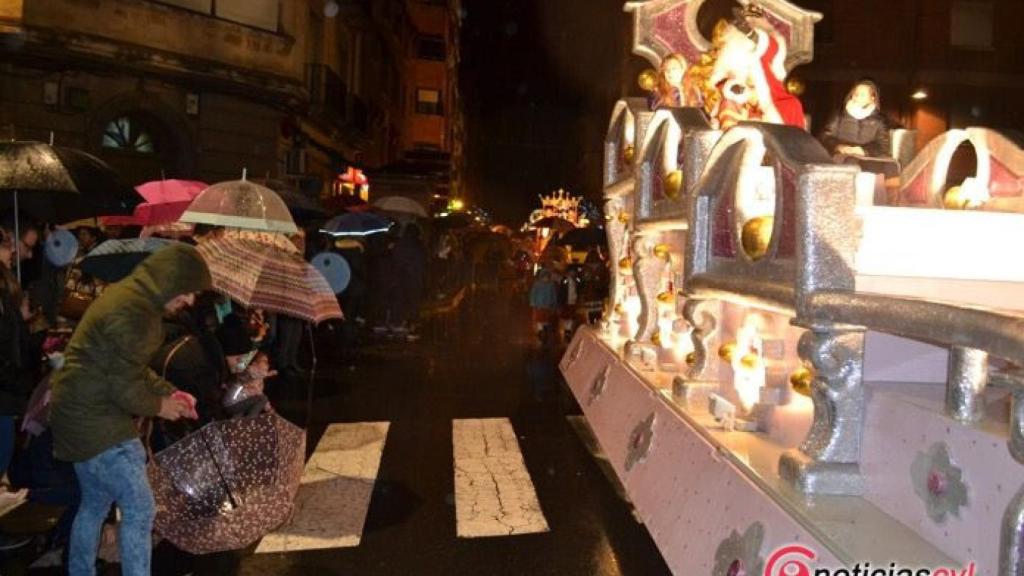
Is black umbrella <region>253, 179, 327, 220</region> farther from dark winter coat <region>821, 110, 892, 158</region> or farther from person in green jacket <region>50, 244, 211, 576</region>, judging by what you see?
dark winter coat <region>821, 110, 892, 158</region>

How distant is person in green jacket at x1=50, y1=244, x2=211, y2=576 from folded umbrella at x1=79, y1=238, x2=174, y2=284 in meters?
1.42

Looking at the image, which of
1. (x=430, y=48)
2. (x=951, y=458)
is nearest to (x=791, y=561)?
(x=951, y=458)

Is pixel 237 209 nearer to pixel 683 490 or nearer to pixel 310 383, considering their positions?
pixel 683 490

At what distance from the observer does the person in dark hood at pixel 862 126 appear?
623cm

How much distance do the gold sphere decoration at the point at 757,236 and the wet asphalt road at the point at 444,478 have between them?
7.41 ft

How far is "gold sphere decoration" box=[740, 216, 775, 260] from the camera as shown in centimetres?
348

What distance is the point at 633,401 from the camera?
595 cm

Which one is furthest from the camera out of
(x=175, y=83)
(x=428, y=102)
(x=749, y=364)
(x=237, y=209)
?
(x=428, y=102)

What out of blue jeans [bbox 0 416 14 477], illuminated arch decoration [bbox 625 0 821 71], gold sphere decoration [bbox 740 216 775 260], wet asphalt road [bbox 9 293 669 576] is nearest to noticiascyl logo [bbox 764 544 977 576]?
gold sphere decoration [bbox 740 216 775 260]

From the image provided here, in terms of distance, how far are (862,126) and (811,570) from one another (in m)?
4.81

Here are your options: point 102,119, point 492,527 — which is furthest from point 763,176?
point 102,119

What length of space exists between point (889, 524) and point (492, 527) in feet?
10.6

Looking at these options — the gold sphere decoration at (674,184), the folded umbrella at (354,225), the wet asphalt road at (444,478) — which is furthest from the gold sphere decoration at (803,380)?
the folded umbrella at (354,225)

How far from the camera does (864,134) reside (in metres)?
6.41
